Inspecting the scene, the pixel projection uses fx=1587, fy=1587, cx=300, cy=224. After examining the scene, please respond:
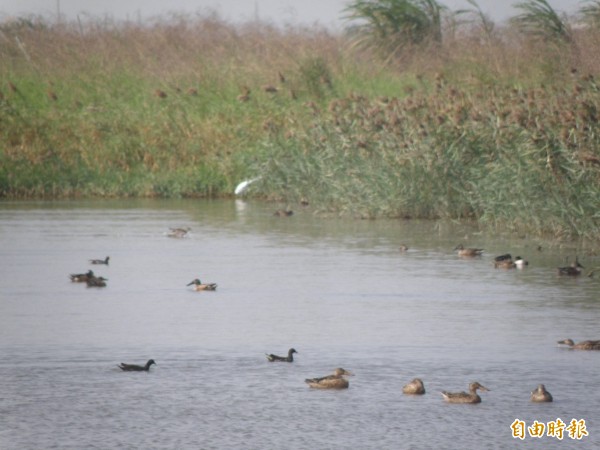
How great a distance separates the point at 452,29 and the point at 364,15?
189 centimetres

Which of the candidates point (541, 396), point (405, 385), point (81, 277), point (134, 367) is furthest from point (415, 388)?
point (81, 277)

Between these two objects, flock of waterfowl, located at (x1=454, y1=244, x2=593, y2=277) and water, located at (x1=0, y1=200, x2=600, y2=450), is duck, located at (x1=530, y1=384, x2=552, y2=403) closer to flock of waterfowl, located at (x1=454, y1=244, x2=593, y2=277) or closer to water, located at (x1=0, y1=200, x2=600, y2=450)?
water, located at (x1=0, y1=200, x2=600, y2=450)

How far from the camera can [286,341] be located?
11.6m

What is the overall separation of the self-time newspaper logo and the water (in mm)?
51

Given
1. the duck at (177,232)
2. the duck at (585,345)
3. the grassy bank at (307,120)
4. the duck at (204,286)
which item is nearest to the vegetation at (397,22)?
the grassy bank at (307,120)

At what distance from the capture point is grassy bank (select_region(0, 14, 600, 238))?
62.2 ft

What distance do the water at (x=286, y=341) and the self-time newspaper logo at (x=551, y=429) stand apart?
5 cm

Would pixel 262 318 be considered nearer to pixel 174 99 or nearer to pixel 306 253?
pixel 306 253

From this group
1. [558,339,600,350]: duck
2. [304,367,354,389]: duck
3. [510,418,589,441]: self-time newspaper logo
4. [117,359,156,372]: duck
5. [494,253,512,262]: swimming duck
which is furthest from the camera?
[494,253,512,262]: swimming duck

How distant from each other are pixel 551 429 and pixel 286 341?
3.32 m

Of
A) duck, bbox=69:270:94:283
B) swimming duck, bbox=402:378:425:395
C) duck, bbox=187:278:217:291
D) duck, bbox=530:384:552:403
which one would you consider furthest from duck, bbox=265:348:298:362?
duck, bbox=69:270:94:283

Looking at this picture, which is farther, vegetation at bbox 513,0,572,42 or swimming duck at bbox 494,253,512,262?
vegetation at bbox 513,0,572,42

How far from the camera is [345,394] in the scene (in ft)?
31.7

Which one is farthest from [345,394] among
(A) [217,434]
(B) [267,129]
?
(B) [267,129]
